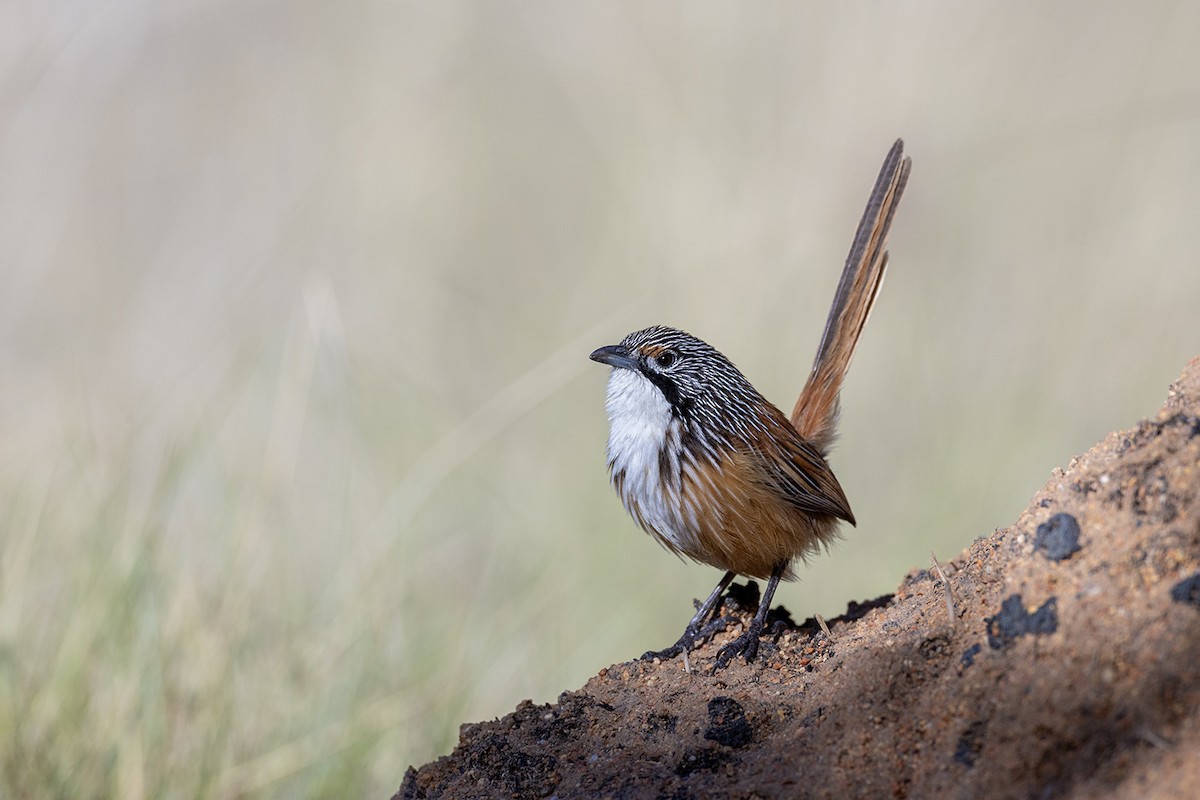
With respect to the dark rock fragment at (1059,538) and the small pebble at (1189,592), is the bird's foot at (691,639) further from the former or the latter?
the small pebble at (1189,592)

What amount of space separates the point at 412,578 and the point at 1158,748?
413 cm

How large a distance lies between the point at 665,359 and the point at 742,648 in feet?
4.53

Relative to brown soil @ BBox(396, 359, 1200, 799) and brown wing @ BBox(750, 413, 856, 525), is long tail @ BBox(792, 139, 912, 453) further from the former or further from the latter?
brown soil @ BBox(396, 359, 1200, 799)

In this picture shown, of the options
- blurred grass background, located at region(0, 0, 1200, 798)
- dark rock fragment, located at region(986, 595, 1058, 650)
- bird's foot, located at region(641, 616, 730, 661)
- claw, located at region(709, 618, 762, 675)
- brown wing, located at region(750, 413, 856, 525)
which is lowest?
dark rock fragment, located at region(986, 595, 1058, 650)

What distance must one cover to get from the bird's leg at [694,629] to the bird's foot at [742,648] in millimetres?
165

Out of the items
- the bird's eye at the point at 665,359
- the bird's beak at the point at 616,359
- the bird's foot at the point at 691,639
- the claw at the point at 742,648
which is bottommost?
the claw at the point at 742,648

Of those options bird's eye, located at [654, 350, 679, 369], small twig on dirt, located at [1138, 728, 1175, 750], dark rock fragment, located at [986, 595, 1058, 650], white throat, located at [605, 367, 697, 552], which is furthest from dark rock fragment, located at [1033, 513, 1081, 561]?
bird's eye, located at [654, 350, 679, 369]

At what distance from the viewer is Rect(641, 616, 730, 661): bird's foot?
3.96 m

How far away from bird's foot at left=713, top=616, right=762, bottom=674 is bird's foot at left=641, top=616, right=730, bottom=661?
0.16 m

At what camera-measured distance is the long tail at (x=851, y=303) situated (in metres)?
5.15

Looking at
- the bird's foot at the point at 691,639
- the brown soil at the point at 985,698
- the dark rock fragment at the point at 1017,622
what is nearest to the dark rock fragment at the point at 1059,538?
the brown soil at the point at 985,698

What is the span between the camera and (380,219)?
9.35 m

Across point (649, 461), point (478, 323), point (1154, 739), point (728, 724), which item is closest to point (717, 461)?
point (649, 461)

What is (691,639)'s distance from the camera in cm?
415
